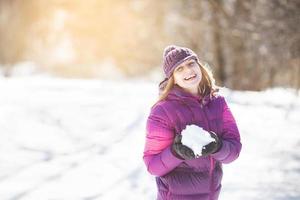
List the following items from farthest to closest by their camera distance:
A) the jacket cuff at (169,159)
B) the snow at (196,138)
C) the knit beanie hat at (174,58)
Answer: the knit beanie hat at (174,58) < the jacket cuff at (169,159) < the snow at (196,138)

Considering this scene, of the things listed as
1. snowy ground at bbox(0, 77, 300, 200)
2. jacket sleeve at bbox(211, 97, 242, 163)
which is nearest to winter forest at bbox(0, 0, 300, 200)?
snowy ground at bbox(0, 77, 300, 200)

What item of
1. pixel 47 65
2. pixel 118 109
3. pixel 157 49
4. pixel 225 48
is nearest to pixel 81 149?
pixel 118 109

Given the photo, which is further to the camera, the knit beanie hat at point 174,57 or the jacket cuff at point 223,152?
the knit beanie hat at point 174,57

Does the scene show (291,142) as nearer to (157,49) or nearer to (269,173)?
(269,173)

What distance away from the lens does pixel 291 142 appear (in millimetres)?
6141

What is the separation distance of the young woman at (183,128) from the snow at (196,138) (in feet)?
0.44

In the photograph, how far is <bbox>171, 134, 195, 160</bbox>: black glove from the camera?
2658mm

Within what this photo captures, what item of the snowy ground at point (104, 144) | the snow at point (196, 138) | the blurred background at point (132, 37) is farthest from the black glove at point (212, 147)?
the blurred background at point (132, 37)

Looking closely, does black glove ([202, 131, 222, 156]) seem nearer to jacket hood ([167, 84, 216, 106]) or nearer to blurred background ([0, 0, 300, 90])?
jacket hood ([167, 84, 216, 106])

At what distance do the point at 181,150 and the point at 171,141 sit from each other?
0.21 metres

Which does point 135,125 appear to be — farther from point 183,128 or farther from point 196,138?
point 196,138

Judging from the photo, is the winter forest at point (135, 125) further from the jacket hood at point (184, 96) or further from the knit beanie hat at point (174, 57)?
the knit beanie hat at point (174, 57)

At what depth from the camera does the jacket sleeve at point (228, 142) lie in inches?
111

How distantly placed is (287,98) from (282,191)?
355 cm
